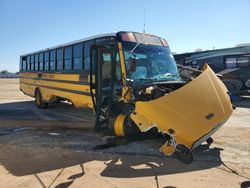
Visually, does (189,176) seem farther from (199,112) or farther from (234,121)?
(234,121)

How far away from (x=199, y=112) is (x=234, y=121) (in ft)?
20.9

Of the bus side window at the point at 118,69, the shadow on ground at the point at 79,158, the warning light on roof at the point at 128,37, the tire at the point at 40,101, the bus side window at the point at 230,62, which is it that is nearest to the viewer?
the shadow on ground at the point at 79,158

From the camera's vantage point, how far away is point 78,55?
1112 cm

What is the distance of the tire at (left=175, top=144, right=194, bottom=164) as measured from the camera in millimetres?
5777

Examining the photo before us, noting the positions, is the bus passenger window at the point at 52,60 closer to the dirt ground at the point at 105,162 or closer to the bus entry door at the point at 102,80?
the dirt ground at the point at 105,162

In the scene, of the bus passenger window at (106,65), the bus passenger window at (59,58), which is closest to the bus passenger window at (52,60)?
the bus passenger window at (59,58)

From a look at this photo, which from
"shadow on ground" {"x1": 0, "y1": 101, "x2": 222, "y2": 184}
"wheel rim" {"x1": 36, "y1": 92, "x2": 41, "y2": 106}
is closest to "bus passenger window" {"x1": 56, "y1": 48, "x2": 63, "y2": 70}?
"wheel rim" {"x1": 36, "y1": 92, "x2": 41, "y2": 106}

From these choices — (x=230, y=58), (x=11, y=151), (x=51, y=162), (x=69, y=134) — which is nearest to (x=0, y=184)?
(x=51, y=162)

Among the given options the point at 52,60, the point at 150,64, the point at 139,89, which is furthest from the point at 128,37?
the point at 52,60

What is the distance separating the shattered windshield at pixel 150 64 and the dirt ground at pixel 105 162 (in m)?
1.63

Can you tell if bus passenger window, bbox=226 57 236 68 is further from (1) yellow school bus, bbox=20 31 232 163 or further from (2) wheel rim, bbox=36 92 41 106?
(2) wheel rim, bbox=36 92 41 106

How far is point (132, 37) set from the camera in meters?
8.78

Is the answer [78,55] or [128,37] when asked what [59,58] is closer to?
[78,55]

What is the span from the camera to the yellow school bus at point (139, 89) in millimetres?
6094
